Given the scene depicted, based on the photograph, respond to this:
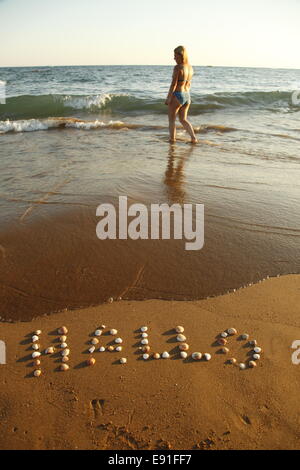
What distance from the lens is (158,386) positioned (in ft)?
6.76

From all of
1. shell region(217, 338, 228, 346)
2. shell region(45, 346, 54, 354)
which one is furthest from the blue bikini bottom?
shell region(45, 346, 54, 354)

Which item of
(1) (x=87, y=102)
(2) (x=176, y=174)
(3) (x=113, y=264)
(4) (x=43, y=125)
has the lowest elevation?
(3) (x=113, y=264)

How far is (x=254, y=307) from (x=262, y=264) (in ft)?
2.20

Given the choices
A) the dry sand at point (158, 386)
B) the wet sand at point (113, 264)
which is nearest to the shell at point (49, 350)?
the dry sand at point (158, 386)

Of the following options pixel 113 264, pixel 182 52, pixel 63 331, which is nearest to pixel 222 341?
pixel 63 331

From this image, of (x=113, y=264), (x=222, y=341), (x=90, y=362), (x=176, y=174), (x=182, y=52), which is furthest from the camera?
(x=182, y=52)

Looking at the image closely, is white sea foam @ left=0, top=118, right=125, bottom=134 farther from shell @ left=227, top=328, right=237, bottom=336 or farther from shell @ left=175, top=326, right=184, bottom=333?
shell @ left=227, top=328, right=237, bottom=336

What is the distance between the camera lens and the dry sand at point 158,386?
1782mm

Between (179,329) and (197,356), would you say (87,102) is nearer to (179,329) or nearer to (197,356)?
(179,329)

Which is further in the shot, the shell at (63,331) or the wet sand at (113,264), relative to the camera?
the wet sand at (113,264)

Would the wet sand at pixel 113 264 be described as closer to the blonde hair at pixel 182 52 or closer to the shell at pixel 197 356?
the shell at pixel 197 356

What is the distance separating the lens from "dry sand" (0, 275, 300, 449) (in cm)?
178
